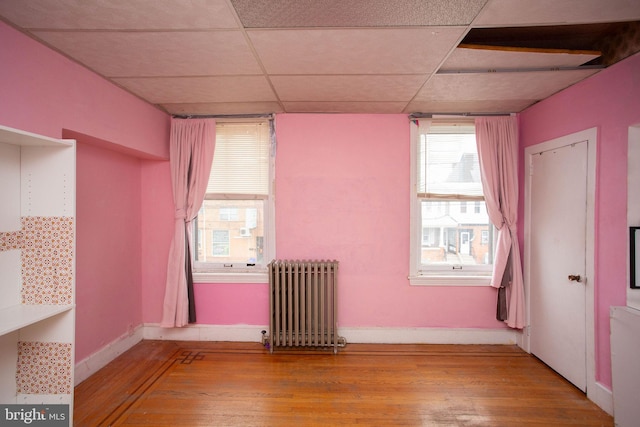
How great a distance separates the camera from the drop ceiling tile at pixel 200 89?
244 centimetres

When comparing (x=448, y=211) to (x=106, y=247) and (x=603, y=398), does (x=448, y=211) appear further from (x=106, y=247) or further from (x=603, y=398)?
(x=106, y=247)

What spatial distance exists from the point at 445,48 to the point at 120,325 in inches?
152

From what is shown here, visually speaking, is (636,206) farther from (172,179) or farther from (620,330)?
(172,179)

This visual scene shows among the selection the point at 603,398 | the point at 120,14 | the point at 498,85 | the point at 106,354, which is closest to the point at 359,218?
the point at 498,85

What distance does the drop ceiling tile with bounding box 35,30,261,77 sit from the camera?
181 cm

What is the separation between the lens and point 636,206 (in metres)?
2.06

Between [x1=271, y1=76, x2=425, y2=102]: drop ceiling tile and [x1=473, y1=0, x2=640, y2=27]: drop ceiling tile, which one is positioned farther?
[x1=271, y1=76, x2=425, y2=102]: drop ceiling tile

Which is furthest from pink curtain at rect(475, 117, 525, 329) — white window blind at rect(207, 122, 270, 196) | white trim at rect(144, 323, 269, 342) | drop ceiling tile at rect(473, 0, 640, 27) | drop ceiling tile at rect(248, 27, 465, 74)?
white trim at rect(144, 323, 269, 342)

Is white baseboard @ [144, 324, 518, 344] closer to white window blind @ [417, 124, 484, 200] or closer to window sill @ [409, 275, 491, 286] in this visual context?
window sill @ [409, 275, 491, 286]

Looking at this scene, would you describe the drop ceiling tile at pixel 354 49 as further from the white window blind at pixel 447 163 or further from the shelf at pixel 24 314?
the shelf at pixel 24 314

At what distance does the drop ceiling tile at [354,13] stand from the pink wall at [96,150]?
4.65 ft

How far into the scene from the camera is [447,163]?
10.8 feet

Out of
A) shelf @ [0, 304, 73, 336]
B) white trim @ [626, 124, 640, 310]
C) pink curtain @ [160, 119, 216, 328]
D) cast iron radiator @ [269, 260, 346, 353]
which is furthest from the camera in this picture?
pink curtain @ [160, 119, 216, 328]

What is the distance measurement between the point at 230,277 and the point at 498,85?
3237mm
